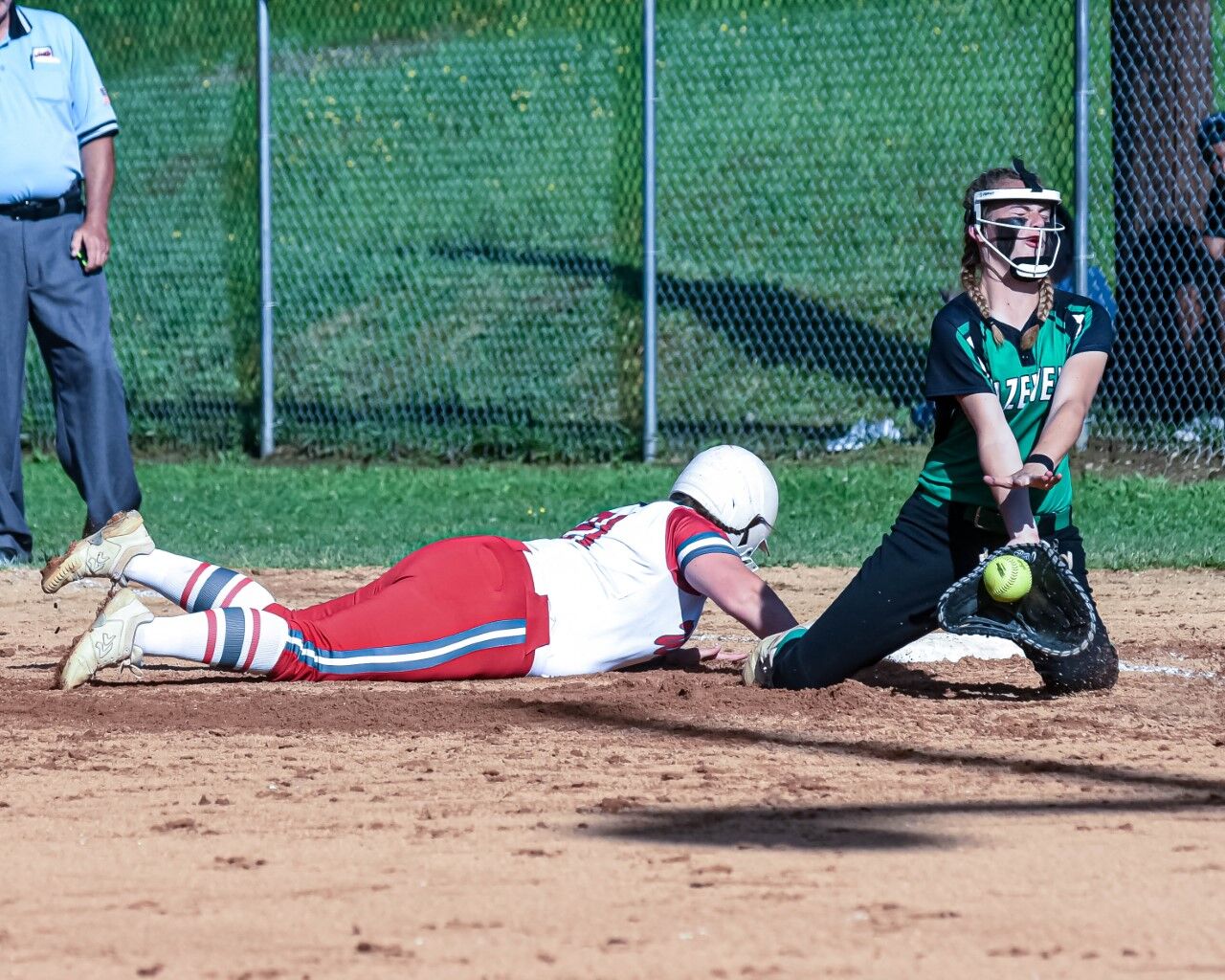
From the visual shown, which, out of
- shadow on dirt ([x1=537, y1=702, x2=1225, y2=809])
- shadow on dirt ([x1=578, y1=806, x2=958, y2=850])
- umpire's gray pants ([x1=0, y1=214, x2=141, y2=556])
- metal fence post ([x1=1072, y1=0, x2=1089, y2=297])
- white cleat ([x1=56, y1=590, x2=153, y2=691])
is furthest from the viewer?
metal fence post ([x1=1072, y1=0, x2=1089, y2=297])

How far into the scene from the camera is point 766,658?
5035mm

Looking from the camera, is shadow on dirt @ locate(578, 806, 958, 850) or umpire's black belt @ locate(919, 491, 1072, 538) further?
umpire's black belt @ locate(919, 491, 1072, 538)

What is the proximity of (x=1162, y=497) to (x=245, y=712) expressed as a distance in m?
5.96

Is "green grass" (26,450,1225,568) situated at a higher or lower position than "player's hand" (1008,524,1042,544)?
lower

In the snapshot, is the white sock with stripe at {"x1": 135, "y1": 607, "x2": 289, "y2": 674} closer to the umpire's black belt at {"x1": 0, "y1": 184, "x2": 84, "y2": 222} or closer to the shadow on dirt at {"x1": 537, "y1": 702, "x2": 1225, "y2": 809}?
the shadow on dirt at {"x1": 537, "y1": 702, "x2": 1225, "y2": 809}

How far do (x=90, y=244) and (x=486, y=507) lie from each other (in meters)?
2.71

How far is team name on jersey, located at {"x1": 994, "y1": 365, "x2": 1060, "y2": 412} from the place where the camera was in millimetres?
4879

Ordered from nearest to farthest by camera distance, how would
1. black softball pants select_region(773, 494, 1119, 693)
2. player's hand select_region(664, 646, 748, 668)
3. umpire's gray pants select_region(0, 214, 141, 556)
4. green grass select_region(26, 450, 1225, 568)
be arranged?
Result: black softball pants select_region(773, 494, 1119, 693), player's hand select_region(664, 646, 748, 668), umpire's gray pants select_region(0, 214, 141, 556), green grass select_region(26, 450, 1225, 568)

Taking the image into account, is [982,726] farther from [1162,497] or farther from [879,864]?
[1162,497]

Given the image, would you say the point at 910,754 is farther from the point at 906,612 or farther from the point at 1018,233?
the point at 1018,233

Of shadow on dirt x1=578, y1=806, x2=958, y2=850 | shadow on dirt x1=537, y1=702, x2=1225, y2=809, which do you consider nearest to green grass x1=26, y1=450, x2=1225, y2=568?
shadow on dirt x1=537, y1=702, x2=1225, y2=809

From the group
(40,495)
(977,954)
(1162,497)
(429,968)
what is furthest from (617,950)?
(40,495)

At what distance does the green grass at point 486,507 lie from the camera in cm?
802

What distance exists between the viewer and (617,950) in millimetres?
2754
